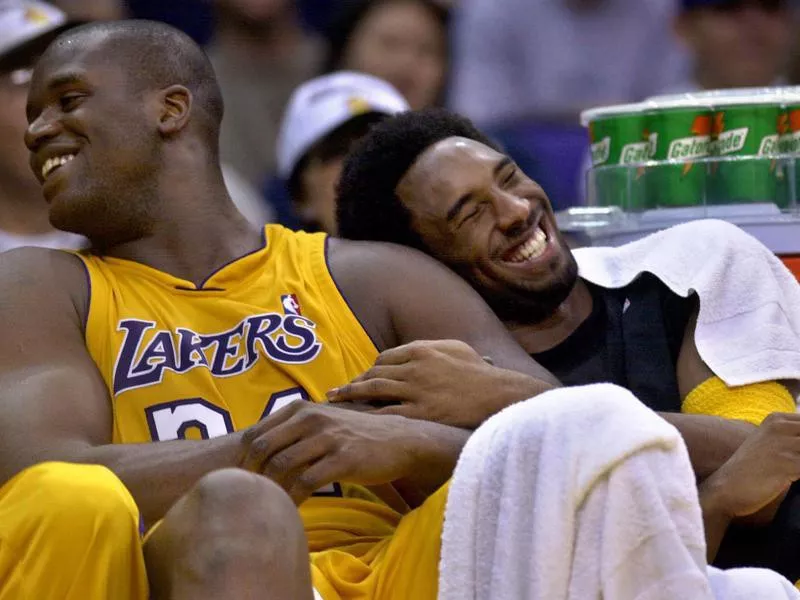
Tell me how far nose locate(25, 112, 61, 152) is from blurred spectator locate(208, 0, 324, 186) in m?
2.19

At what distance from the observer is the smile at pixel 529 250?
336 cm

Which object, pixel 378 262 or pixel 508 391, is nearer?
pixel 508 391

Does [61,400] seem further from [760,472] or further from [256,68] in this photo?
[256,68]

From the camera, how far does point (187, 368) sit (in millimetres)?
2934

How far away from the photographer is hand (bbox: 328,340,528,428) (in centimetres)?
281

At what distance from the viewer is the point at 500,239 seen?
11.0 ft

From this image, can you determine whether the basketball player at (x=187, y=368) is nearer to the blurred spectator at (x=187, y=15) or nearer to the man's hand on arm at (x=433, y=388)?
the man's hand on arm at (x=433, y=388)

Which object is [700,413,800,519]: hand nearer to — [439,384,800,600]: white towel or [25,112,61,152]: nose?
[439,384,800,600]: white towel

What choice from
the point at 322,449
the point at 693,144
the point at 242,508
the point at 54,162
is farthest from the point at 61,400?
the point at 693,144

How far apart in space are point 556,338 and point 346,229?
497 mm

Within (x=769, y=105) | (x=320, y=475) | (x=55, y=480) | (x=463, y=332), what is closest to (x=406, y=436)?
(x=320, y=475)

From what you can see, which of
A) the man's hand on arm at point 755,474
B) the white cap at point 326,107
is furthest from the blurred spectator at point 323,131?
the man's hand on arm at point 755,474

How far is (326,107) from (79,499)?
2.77 m

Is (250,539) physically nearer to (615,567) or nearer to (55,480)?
(55,480)
